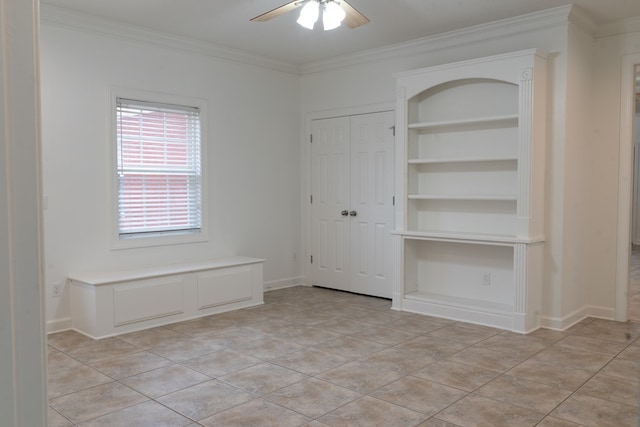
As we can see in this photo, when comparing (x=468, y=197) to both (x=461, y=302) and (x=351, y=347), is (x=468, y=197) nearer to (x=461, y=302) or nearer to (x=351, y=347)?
(x=461, y=302)

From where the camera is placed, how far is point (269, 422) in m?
2.66

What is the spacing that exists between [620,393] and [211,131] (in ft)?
13.6

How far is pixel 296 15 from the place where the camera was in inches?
177

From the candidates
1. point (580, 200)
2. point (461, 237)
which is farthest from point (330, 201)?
point (580, 200)

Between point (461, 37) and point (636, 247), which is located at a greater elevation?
point (461, 37)

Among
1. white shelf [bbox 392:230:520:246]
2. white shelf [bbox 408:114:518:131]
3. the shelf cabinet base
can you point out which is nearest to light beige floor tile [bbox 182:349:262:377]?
the shelf cabinet base

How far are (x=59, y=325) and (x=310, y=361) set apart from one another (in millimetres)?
2222

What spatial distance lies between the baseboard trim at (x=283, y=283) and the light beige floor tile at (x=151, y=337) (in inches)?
69.3

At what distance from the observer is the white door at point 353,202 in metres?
5.60

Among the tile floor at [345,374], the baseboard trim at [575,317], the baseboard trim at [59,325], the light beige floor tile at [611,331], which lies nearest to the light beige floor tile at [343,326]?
the tile floor at [345,374]

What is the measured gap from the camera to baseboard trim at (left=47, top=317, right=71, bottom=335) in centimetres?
429

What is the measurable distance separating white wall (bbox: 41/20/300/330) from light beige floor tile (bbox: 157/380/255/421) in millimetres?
1881

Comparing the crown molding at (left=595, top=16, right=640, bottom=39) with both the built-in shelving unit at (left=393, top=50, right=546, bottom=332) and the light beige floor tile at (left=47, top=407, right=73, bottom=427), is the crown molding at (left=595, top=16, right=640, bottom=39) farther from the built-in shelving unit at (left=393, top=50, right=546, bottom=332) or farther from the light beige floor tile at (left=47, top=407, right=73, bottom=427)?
the light beige floor tile at (left=47, top=407, right=73, bottom=427)

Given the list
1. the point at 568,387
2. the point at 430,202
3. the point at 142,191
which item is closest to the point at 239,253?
the point at 142,191
